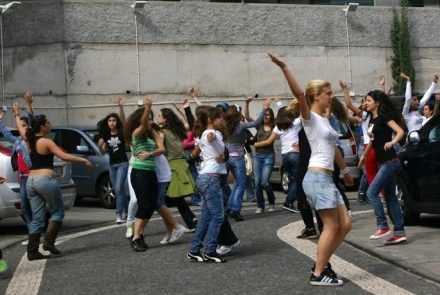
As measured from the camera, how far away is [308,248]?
8.98 m

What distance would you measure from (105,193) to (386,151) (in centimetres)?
730

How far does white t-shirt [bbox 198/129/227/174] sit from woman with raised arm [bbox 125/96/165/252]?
89 centimetres

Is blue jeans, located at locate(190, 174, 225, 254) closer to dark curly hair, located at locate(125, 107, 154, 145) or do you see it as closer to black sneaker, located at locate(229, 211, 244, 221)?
dark curly hair, located at locate(125, 107, 154, 145)

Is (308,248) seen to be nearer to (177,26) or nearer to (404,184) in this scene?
(404,184)

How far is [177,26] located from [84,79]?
2.89 m

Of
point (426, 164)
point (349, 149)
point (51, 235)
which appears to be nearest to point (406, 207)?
point (426, 164)

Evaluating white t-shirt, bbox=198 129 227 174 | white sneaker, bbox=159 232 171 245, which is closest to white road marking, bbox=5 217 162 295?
white sneaker, bbox=159 232 171 245

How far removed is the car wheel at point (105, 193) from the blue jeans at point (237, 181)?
11.9 ft

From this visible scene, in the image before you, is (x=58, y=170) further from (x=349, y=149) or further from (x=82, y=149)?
(x=349, y=149)

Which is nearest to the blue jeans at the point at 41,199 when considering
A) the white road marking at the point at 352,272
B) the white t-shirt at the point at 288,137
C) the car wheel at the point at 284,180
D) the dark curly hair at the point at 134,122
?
the dark curly hair at the point at 134,122

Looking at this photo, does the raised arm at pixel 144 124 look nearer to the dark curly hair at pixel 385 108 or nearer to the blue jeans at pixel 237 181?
the dark curly hair at pixel 385 108

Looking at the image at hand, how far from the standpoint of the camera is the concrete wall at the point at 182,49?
67.7ft

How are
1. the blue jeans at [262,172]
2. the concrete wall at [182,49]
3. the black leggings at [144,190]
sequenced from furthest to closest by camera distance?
the concrete wall at [182,49], the blue jeans at [262,172], the black leggings at [144,190]

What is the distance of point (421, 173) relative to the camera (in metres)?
10.0
